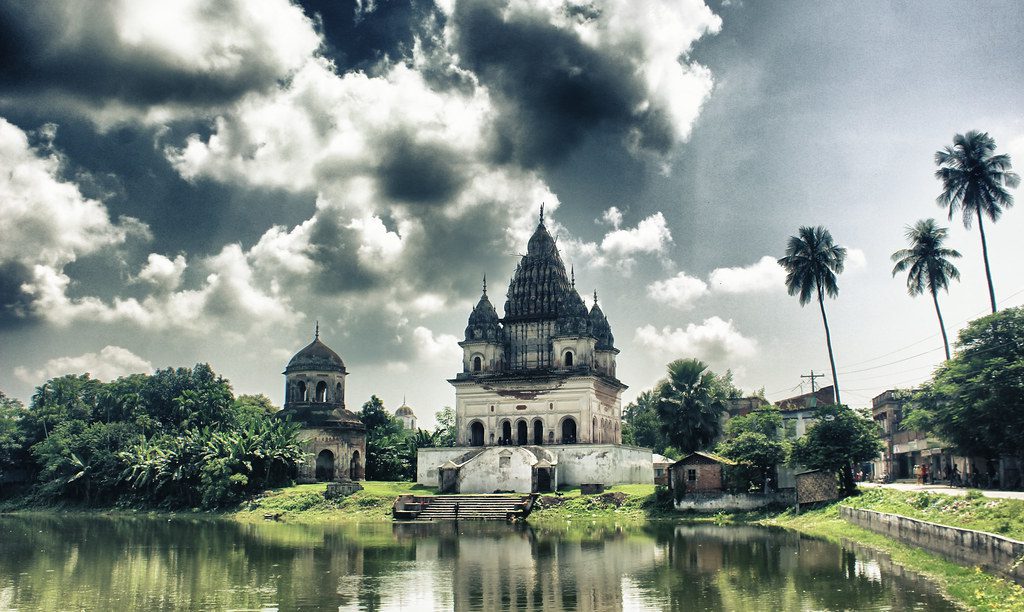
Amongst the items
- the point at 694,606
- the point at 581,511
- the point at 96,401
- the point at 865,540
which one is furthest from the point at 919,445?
the point at 96,401

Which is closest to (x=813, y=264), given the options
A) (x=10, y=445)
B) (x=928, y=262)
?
(x=928, y=262)

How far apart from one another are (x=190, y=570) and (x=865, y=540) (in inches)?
708

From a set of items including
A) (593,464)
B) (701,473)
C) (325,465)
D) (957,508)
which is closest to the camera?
(957,508)

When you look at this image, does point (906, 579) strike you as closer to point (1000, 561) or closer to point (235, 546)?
point (1000, 561)

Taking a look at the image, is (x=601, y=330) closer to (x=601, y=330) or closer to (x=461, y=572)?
(x=601, y=330)

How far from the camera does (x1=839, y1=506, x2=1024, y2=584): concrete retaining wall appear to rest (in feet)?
48.4

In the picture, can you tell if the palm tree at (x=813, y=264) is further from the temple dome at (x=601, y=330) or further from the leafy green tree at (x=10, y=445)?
the leafy green tree at (x=10, y=445)

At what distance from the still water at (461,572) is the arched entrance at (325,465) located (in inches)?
888

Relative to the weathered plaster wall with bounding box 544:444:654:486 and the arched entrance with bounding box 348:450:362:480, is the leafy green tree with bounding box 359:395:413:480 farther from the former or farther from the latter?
the weathered plaster wall with bounding box 544:444:654:486

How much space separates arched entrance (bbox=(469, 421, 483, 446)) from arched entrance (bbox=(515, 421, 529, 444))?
243 cm

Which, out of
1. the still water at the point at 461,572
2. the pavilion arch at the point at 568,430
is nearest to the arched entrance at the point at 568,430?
the pavilion arch at the point at 568,430

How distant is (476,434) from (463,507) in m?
11.9

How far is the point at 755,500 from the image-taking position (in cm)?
3625

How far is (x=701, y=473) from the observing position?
123 feet
